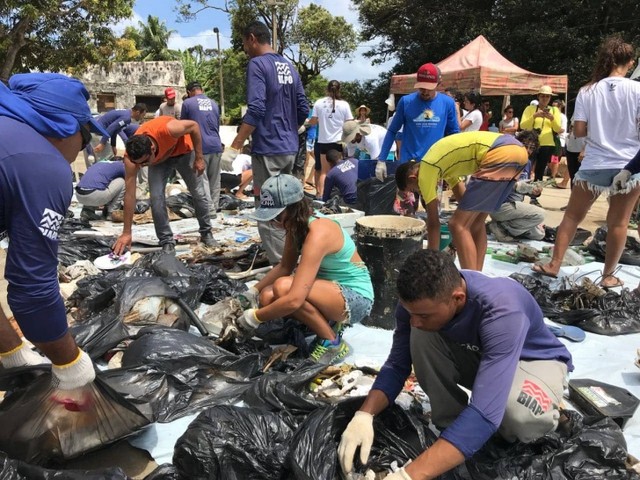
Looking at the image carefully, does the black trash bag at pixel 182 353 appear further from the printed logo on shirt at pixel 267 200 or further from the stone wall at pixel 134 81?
the stone wall at pixel 134 81

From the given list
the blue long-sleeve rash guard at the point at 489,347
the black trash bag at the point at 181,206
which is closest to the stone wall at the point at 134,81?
the black trash bag at the point at 181,206

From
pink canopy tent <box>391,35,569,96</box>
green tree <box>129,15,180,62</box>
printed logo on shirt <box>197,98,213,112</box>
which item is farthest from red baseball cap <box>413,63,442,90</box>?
green tree <box>129,15,180,62</box>

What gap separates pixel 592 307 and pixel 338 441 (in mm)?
2434

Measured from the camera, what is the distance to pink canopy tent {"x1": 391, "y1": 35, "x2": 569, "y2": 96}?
11.0 metres

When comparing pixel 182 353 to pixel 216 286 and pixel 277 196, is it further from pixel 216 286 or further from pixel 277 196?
pixel 216 286

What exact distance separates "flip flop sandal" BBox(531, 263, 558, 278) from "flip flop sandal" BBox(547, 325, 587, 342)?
961 millimetres

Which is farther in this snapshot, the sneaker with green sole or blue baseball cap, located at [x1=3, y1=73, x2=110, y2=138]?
the sneaker with green sole

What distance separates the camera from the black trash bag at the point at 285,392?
2280mm

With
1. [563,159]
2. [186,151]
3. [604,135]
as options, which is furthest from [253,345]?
[563,159]

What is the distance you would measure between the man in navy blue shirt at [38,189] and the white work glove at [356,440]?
96 cm

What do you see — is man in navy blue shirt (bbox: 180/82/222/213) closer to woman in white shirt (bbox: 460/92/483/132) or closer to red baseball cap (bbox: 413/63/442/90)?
red baseball cap (bbox: 413/63/442/90)

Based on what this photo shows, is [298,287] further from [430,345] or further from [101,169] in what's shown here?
[101,169]

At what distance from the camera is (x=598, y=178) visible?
149 inches

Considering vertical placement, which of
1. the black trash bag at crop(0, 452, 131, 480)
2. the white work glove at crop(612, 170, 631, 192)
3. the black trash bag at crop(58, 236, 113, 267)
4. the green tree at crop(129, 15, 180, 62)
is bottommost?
the black trash bag at crop(58, 236, 113, 267)
